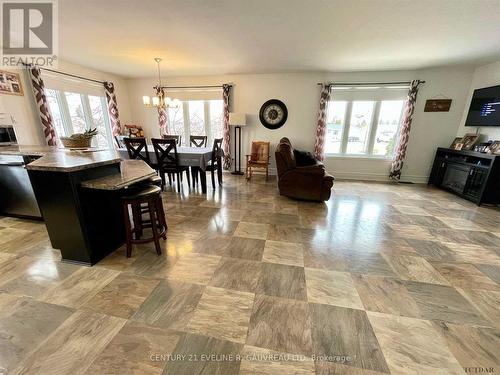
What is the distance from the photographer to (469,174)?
3.75m

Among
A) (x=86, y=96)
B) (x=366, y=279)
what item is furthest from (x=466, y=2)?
(x=86, y=96)

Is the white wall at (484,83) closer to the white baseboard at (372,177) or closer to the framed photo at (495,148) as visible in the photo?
the framed photo at (495,148)

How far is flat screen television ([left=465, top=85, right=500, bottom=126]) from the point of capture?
368cm

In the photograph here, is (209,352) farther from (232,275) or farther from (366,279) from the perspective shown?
(366,279)

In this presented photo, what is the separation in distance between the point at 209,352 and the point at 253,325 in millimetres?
313

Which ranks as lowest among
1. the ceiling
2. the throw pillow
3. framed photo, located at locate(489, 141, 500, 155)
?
the throw pillow

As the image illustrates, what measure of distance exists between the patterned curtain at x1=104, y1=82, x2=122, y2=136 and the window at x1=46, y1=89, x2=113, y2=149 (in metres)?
0.15

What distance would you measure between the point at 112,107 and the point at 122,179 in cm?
461

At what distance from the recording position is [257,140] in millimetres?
5477

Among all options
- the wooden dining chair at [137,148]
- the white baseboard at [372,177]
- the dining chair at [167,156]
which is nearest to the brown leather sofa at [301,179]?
the dining chair at [167,156]

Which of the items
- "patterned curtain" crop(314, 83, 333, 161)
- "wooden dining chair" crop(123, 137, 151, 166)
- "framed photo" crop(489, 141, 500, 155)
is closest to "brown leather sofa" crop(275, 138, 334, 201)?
"patterned curtain" crop(314, 83, 333, 161)

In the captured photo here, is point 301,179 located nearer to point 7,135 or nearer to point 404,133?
point 404,133

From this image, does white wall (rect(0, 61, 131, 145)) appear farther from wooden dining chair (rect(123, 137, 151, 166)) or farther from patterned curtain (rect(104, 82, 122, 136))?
wooden dining chair (rect(123, 137, 151, 166))

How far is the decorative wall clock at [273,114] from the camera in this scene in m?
5.16
